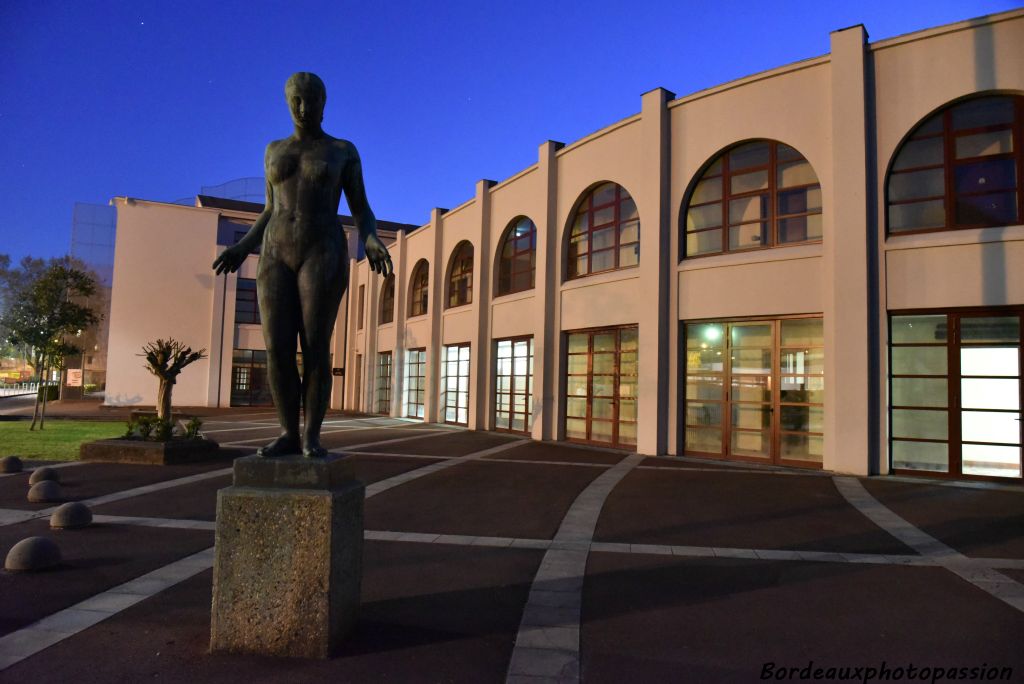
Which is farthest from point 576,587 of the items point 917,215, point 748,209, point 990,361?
point 748,209

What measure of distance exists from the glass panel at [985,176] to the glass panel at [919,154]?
0.42m

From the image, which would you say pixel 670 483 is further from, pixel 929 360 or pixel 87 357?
pixel 87 357

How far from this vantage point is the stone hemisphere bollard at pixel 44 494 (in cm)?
770

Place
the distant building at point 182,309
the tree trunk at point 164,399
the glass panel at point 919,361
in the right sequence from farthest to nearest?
the distant building at point 182,309
the tree trunk at point 164,399
the glass panel at point 919,361

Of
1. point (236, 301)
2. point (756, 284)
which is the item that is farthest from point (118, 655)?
point (236, 301)

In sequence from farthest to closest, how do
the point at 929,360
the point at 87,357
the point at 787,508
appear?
the point at 87,357 < the point at 929,360 < the point at 787,508

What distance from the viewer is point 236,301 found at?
3531 centimetres

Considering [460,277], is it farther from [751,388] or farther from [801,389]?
[801,389]

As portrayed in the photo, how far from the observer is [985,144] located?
11.0 m

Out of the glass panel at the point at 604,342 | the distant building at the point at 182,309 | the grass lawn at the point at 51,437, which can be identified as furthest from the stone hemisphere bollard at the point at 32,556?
the distant building at the point at 182,309

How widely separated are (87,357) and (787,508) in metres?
88.4

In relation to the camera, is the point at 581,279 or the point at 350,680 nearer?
the point at 350,680

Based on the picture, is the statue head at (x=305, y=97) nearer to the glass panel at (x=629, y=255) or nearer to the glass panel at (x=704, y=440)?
the glass panel at (x=704, y=440)

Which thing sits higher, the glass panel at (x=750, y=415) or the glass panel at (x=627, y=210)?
the glass panel at (x=627, y=210)
